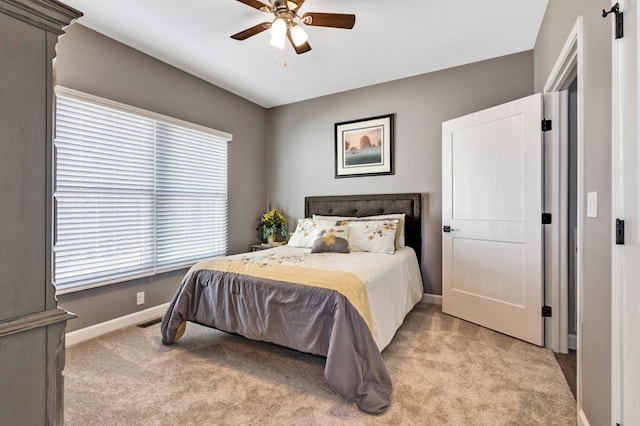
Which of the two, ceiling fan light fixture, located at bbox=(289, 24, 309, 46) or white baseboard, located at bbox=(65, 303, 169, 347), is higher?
ceiling fan light fixture, located at bbox=(289, 24, 309, 46)

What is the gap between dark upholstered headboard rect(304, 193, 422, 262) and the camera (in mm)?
3574

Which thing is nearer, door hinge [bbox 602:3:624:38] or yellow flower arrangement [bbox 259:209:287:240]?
door hinge [bbox 602:3:624:38]

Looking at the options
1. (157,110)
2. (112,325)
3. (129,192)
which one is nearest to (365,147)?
(157,110)

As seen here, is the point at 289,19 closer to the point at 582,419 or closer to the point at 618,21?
the point at 618,21

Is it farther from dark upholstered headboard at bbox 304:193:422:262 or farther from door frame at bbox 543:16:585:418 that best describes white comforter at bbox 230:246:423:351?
door frame at bbox 543:16:585:418

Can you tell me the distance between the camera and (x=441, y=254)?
3.49 meters

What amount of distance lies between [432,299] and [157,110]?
12.2 feet

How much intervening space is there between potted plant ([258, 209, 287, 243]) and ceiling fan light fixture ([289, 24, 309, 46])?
99.2 inches

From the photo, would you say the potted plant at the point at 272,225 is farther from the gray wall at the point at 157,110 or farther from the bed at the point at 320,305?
the bed at the point at 320,305

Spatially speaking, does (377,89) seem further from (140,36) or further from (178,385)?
(178,385)

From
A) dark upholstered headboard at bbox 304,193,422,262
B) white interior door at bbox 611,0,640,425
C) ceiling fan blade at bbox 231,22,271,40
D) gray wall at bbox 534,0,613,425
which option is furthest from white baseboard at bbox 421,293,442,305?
ceiling fan blade at bbox 231,22,271,40

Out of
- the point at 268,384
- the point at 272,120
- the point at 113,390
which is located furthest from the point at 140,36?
the point at 268,384

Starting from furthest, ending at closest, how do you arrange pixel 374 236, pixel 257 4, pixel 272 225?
pixel 272 225 → pixel 374 236 → pixel 257 4

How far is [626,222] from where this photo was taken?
1141 mm
